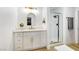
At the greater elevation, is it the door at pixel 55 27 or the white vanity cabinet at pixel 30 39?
the door at pixel 55 27

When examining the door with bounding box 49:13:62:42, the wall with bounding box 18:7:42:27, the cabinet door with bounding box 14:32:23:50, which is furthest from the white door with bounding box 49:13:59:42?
the cabinet door with bounding box 14:32:23:50

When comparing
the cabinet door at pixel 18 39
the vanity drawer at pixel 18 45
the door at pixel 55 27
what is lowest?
the vanity drawer at pixel 18 45

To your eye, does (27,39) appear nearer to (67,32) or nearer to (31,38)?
(31,38)

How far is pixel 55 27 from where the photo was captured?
2.86 ft

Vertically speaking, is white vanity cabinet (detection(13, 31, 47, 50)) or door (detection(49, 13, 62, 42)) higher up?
door (detection(49, 13, 62, 42))

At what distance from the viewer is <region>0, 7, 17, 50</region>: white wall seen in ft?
2.52

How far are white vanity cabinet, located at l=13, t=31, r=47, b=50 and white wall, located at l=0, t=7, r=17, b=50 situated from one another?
0.07m

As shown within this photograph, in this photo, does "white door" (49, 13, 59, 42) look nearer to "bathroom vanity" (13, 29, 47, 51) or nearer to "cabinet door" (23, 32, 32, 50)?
"bathroom vanity" (13, 29, 47, 51)

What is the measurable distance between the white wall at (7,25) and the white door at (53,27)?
0.32 m

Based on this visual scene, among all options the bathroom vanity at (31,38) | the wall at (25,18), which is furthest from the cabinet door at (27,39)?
the wall at (25,18)

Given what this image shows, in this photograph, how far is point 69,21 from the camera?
33.8 inches

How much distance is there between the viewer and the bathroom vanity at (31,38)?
0.91 m

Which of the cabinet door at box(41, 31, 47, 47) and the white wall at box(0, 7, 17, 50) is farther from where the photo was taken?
the cabinet door at box(41, 31, 47, 47)

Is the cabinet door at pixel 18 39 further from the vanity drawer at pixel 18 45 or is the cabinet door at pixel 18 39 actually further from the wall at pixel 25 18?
the wall at pixel 25 18
